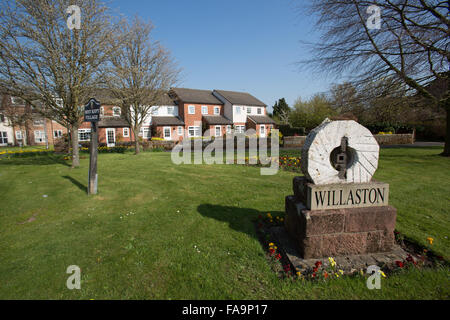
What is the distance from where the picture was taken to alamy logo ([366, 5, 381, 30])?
940 cm

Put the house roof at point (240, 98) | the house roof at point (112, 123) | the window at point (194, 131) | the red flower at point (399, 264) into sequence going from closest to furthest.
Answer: the red flower at point (399, 264), the house roof at point (112, 123), the window at point (194, 131), the house roof at point (240, 98)

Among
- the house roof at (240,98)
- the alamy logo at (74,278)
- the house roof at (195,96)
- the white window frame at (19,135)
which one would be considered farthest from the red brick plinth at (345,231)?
the white window frame at (19,135)

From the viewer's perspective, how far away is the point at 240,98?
39.5 metres

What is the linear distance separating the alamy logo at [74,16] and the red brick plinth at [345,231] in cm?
1172

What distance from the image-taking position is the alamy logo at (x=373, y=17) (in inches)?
370

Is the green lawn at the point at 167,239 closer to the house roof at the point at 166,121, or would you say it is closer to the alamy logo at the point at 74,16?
the alamy logo at the point at 74,16

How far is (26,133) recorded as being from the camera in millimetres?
33000

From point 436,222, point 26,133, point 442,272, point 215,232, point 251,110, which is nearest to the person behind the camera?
point 442,272

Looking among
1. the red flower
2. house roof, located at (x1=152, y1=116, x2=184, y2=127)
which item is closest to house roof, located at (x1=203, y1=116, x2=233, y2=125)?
house roof, located at (x1=152, y1=116, x2=184, y2=127)

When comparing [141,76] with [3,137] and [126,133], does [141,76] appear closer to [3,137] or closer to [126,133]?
[126,133]

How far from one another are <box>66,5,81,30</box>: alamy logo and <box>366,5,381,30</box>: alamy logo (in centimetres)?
1236

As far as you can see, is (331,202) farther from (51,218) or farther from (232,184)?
(51,218)
